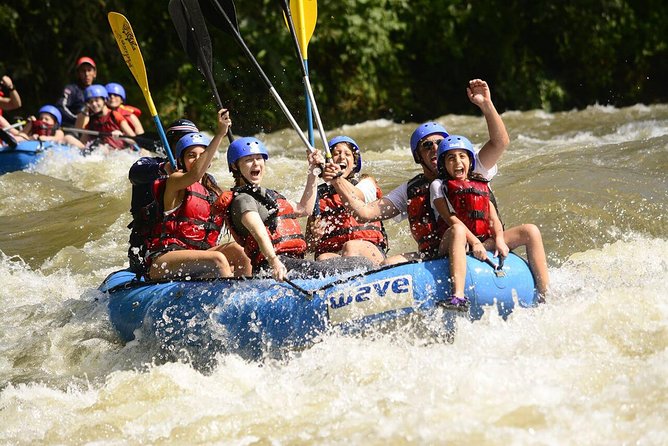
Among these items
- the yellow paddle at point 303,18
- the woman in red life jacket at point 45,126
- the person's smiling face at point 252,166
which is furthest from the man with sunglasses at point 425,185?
the woman in red life jacket at point 45,126

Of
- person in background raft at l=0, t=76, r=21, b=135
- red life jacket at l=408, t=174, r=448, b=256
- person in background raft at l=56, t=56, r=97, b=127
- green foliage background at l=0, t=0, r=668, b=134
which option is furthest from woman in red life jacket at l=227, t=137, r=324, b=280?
green foliage background at l=0, t=0, r=668, b=134

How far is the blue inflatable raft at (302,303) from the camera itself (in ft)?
15.6

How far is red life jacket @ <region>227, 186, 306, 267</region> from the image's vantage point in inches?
209

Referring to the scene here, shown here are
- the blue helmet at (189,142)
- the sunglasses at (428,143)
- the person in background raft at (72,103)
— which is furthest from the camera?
the person in background raft at (72,103)

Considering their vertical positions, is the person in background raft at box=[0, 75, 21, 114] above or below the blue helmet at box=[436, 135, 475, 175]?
above

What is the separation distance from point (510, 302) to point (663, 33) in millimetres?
12563

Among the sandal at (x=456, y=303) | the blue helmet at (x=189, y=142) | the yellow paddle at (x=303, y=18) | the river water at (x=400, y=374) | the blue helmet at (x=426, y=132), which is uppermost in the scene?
the yellow paddle at (x=303, y=18)

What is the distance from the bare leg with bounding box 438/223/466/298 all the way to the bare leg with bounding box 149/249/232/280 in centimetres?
126

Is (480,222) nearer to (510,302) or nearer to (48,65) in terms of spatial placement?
(510,302)

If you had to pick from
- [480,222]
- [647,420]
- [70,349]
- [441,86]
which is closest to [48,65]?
[441,86]

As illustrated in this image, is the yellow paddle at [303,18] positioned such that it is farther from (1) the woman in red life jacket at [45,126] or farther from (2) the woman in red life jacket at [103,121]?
(1) the woman in red life jacket at [45,126]

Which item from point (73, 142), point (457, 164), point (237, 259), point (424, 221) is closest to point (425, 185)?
point (424, 221)

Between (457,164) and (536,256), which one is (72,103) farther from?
(536,256)

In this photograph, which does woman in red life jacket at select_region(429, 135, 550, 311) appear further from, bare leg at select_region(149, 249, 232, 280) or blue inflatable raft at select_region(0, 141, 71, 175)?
blue inflatable raft at select_region(0, 141, 71, 175)
